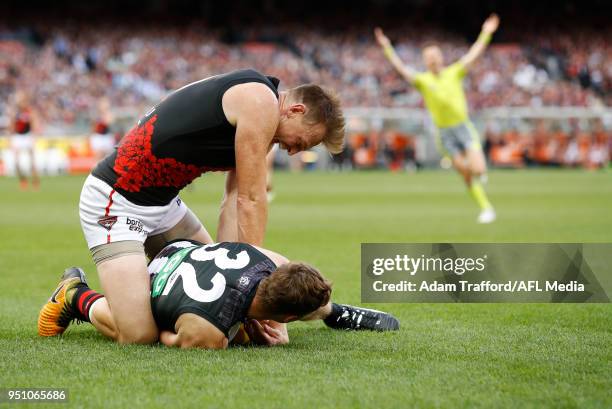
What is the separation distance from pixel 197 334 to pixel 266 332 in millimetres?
502

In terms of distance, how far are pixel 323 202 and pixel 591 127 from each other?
2474 cm

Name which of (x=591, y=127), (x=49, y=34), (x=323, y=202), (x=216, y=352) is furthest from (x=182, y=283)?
(x=49, y=34)

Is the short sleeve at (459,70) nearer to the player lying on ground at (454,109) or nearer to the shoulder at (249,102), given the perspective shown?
the player lying on ground at (454,109)

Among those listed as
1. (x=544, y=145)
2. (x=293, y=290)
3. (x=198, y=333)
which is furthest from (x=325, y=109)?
(x=544, y=145)

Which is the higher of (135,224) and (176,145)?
(176,145)

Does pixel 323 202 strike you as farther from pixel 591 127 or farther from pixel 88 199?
pixel 591 127

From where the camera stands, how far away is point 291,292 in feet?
15.2

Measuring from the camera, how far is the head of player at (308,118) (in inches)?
206

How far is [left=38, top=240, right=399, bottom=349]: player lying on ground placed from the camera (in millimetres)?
4699

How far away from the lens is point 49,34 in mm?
46719

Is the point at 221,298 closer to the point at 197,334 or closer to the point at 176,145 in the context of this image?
the point at 197,334

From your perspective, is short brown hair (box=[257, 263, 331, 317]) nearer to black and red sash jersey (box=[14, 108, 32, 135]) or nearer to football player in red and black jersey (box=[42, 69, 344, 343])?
football player in red and black jersey (box=[42, 69, 344, 343])

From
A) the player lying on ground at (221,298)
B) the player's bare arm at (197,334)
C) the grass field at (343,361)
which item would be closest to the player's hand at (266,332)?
the player lying on ground at (221,298)

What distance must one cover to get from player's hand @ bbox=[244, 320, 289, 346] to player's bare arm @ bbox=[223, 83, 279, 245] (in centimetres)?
61
